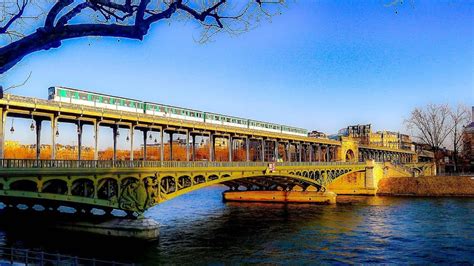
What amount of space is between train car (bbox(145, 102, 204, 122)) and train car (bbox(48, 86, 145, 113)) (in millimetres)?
1457

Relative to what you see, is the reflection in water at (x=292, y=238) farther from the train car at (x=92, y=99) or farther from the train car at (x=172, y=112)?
the train car at (x=172, y=112)

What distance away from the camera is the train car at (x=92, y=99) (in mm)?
38156

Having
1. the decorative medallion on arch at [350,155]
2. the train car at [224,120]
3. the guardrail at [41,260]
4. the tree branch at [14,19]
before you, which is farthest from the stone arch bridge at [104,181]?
the decorative medallion on arch at [350,155]

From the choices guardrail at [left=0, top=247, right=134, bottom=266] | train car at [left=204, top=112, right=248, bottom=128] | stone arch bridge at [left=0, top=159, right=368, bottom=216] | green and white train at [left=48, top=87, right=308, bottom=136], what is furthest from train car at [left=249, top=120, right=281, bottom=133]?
guardrail at [left=0, top=247, right=134, bottom=266]

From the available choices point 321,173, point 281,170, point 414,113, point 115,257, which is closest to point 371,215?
point 281,170

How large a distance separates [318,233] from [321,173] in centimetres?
3057

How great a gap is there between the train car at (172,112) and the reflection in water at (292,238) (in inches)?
481

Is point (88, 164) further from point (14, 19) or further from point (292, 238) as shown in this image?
point (14, 19)

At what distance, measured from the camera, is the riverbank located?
7778 cm

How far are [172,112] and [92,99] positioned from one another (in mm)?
13865

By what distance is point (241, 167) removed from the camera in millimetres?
49719

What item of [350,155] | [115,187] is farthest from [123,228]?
[350,155]

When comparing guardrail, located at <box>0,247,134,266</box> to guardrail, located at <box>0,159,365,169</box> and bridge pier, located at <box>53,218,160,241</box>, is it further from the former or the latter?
bridge pier, located at <box>53,218,160,241</box>

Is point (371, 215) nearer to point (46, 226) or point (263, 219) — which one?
point (263, 219)
